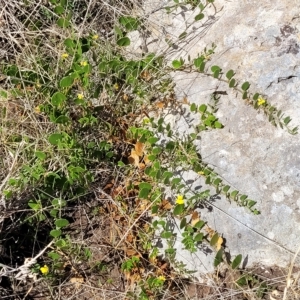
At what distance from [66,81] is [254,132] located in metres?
1.04

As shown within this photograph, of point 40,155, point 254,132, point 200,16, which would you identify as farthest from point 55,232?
point 200,16

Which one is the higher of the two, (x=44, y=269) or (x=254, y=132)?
(x=254, y=132)

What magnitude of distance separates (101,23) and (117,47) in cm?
23

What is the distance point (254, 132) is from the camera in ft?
8.98

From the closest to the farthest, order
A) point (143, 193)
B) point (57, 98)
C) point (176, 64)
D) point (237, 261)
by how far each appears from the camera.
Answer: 1. point (237, 261)
2. point (143, 193)
3. point (57, 98)
4. point (176, 64)

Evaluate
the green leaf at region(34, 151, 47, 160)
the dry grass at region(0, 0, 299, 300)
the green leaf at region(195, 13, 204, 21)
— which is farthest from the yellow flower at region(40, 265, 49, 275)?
the green leaf at region(195, 13, 204, 21)

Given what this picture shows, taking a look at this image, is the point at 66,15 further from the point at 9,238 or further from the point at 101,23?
the point at 9,238

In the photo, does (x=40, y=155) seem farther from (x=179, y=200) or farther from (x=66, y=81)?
(x=179, y=200)

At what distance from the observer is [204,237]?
8.71 ft

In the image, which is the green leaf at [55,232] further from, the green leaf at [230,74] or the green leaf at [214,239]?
the green leaf at [230,74]

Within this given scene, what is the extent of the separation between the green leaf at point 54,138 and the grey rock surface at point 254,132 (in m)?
0.66

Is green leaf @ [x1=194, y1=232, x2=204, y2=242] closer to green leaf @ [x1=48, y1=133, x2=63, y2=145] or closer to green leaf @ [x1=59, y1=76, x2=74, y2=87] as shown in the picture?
green leaf @ [x1=48, y1=133, x2=63, y2=145]

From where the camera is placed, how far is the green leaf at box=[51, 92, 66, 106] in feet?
9.12

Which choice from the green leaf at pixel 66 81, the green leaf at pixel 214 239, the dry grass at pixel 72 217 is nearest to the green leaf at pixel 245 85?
the dry grass at pixel 72 217
